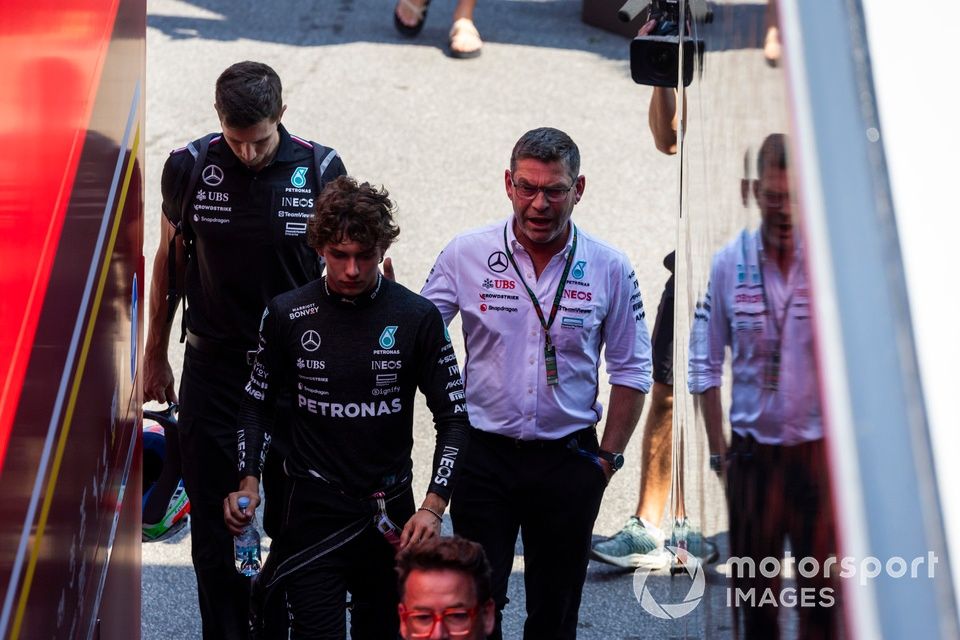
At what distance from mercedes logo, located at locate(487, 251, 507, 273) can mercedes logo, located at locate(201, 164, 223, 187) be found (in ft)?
2.84

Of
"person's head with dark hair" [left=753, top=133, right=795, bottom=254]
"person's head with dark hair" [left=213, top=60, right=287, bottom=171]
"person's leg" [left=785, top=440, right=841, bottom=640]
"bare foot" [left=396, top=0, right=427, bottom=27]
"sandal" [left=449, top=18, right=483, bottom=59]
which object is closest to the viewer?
"person's leg" [left=785, top=440, right=841, bottom=640]

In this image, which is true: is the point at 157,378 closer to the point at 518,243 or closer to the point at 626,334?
the point at 518,243

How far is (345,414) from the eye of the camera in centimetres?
387

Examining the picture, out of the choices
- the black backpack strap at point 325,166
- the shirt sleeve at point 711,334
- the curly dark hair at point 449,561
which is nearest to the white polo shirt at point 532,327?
the black backpack strap at point 325,166

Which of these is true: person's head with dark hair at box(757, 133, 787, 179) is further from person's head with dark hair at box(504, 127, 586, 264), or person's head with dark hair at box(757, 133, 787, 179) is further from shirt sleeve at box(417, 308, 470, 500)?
person's head with dark hair at box(504, 127, 586, 264)

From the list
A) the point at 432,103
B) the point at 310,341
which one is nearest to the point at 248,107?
the point at 310,341

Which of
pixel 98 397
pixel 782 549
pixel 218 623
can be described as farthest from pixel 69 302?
pixel 218 623

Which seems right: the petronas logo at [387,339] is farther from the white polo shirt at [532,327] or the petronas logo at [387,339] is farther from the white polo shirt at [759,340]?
the white polo shirt at [759,340]

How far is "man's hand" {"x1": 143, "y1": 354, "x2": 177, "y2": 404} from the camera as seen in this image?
187 inches

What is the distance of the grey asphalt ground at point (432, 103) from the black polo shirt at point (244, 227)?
237 cm

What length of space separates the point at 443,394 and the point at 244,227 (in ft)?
2.99

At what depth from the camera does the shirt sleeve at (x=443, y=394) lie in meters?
3.91

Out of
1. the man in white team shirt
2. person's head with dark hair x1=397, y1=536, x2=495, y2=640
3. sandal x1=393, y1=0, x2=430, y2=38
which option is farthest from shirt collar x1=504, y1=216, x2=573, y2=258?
sandal x1=393, y1=0, x2=430, y2=38

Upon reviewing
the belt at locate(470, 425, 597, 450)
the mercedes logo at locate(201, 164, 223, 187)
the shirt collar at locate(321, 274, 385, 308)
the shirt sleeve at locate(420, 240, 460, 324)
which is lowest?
the belt at locate(470, 425, 597, 450)
